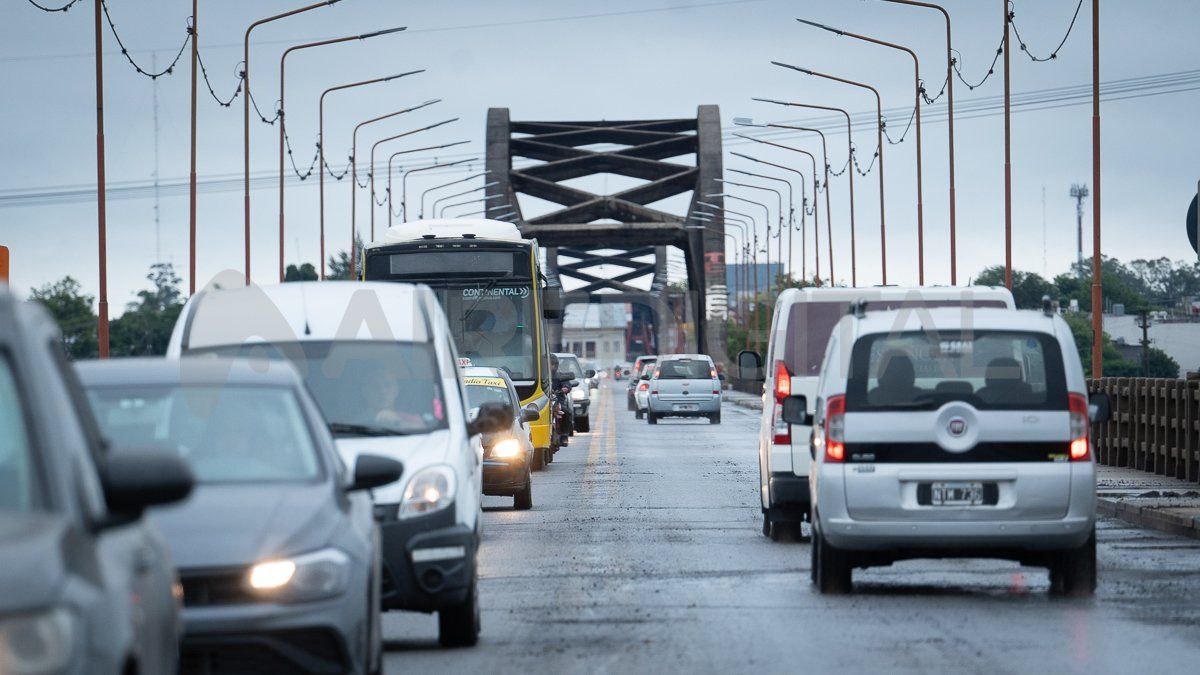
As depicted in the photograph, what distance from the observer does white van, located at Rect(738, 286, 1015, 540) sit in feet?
52.0

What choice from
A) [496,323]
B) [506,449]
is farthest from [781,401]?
[496,323]

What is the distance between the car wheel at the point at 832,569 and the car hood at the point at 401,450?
279cm

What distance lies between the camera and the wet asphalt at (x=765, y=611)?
975 centimetres

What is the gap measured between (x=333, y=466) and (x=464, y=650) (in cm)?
245

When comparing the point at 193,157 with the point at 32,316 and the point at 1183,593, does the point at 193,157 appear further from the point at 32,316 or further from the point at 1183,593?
the point at 32,316

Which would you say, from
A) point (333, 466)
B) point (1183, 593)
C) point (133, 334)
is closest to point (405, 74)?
point (1183, 593)

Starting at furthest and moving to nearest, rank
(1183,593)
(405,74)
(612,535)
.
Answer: (405,74) → (612,535) → (1183,593)

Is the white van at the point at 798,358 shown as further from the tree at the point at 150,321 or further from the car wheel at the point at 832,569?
the tree at the point at 150,321

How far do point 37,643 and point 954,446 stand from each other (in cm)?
860

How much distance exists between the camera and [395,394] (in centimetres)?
1152

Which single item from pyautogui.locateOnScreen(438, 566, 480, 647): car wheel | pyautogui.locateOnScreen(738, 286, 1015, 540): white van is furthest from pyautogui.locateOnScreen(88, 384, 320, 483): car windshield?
pyautogui.locateOnScreen(738, 286, 1015, 540): white van

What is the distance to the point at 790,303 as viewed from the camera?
54.1 feet

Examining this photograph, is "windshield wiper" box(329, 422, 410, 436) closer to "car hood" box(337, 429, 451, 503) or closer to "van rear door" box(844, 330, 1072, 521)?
"car hood" box(337, 429, 451, 503)

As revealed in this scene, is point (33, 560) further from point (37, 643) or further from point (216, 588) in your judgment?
point (216, 588)
